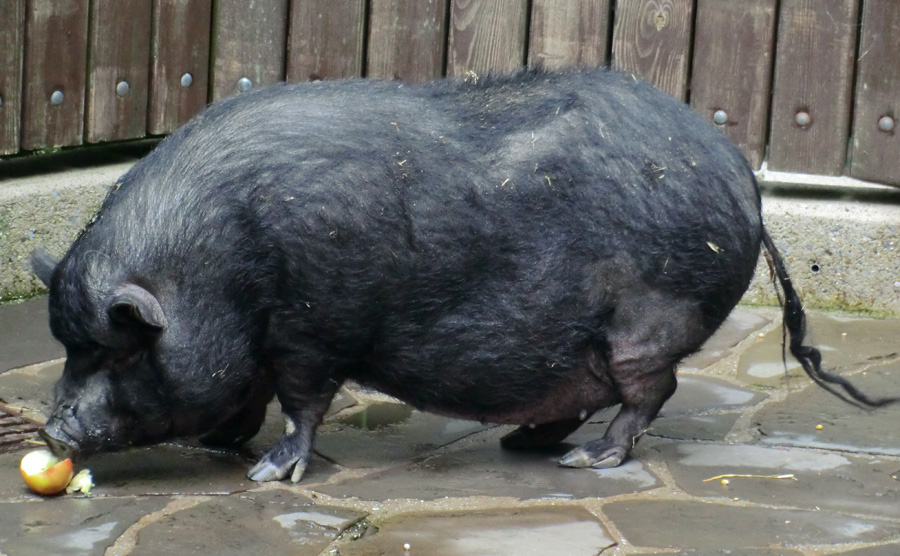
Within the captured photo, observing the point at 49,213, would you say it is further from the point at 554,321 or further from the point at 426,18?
the point at 554,321

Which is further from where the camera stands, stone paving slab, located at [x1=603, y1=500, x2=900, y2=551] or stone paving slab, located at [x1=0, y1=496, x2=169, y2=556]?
stone paving slab, located at [x1=603, y1=500, x2=900, y2=551]

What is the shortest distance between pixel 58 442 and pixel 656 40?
10.2 ft

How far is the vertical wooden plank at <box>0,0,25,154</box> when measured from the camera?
5.16 meters

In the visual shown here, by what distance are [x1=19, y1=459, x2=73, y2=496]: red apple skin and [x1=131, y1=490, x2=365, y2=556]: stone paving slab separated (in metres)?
0.36

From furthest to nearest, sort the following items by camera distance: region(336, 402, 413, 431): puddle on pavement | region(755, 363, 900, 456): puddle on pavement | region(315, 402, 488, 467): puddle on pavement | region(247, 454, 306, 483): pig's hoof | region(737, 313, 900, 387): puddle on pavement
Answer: region(737, 313, 900, 387): puddle on pavement → region(336, 402, 413, 431): puddle on pavement → region(755, 363, 900, 456): puddle on pavement → region(315, 402, 488, 467): puddle on pavement → region(247, 454, 306, 483): pig's hoof

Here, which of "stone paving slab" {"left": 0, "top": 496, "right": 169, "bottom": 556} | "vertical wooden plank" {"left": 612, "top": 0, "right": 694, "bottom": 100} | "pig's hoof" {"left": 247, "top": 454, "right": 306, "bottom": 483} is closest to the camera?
"stone paving slab" {"left": 0, "top": 496, "right": 169, "bottom": 556}

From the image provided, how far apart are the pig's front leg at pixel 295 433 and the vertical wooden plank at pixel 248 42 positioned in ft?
7.41

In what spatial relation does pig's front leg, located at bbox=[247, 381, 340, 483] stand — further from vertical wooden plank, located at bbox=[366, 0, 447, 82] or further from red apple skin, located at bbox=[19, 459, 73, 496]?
vertical wooden plank, located at bbox=[366, 0, 447, 82]

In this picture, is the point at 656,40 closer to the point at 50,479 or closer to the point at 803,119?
the point at 803,119

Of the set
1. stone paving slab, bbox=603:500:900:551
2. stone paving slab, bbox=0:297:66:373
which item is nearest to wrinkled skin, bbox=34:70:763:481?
stone paving slab, bbox=603:500:900:551

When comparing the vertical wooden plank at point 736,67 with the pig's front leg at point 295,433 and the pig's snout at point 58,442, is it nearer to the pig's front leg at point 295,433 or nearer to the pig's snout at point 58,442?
the pig's front leg at point 295,433

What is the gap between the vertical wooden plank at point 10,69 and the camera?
516 cm

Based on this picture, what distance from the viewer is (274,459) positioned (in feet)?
12.7

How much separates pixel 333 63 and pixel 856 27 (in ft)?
7.20
